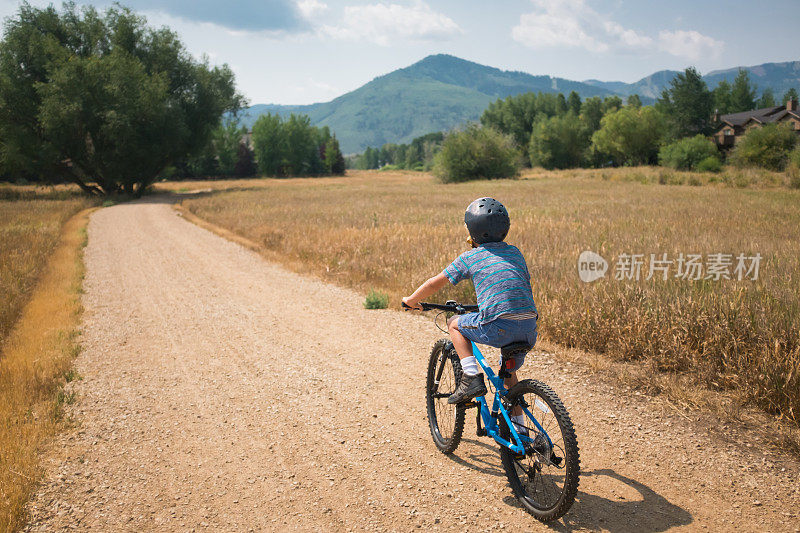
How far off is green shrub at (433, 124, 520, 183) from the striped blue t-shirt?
62.8 m

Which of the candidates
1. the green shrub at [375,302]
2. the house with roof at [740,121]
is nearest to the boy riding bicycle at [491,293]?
the green shrub at [375,302]

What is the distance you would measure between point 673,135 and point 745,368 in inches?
3128

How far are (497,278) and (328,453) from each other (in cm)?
228

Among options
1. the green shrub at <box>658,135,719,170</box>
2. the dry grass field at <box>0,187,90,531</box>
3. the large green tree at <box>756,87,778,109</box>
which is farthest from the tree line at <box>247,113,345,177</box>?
the large green tree at <box>756,87,778,109</box>

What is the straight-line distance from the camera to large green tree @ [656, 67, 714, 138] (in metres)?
71.4

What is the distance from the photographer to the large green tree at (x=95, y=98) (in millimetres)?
37844

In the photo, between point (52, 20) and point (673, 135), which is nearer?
point (52, 20)

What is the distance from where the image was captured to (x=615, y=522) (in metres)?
3.33

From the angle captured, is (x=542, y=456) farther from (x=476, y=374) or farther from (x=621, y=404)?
(x=621, y=404)

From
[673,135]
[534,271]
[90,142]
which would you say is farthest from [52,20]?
[673,135]

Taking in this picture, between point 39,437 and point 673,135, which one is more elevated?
point 673,135

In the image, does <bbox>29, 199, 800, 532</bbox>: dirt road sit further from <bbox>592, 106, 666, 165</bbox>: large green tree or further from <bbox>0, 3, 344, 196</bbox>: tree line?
<bbox>592, 106, 666, 165</bbox>: large green tree

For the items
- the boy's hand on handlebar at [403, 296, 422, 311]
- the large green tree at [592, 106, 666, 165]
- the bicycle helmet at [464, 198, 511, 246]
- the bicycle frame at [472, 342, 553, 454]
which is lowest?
the bicycle frame at [472, 342, 553, 454]

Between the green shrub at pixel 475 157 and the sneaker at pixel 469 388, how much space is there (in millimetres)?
62766
